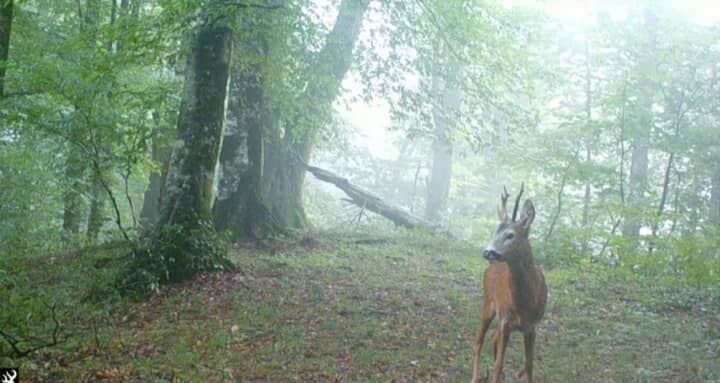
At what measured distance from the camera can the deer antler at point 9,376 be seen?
17.5ft

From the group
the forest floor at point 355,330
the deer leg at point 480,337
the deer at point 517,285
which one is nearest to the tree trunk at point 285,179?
the forest floor at point 355,330

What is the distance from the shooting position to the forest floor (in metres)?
6.43

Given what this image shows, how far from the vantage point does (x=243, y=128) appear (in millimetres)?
12195

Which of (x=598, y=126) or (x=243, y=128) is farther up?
(x=598, y=126)

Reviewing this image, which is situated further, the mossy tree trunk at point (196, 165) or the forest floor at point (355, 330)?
the mossy tree trunk at point (196, 165)

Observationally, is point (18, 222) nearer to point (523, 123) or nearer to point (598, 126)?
point (523, 123)

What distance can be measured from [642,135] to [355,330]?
10.9 m

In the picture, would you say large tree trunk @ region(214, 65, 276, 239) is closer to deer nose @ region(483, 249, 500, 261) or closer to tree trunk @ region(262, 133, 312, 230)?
tree trunk @ region(262, 133, 312, 230)

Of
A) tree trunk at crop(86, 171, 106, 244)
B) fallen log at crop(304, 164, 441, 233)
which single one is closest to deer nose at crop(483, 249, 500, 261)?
tree trunk at crop(86, 171, 106, 244)

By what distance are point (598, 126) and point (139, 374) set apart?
475 inches

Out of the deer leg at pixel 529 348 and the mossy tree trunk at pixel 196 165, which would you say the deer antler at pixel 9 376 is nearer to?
the mossy tree trunk at pixel 196 165

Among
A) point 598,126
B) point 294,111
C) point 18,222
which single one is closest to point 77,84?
point 294,111

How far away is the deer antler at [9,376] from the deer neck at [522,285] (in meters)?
4.30

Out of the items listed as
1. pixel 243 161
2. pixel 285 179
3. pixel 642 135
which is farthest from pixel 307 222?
pixel 642 135
